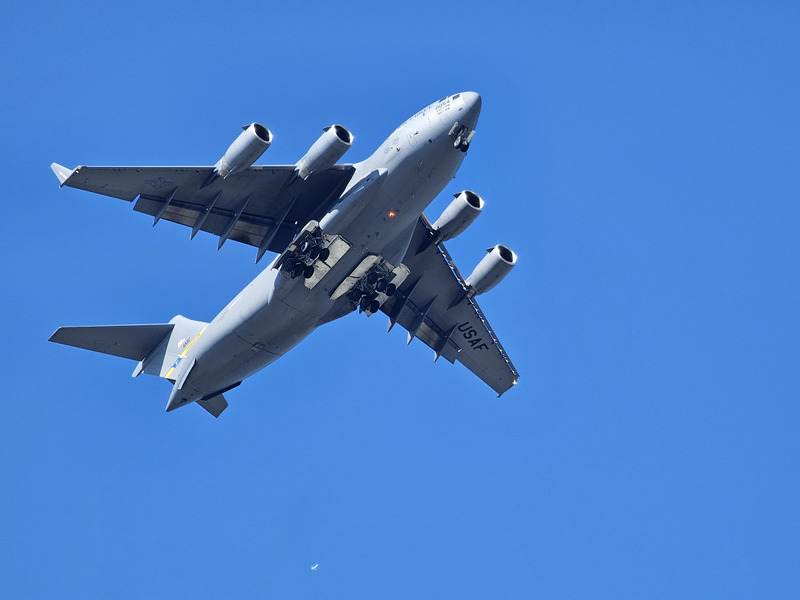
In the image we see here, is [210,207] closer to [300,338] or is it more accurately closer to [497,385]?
[300,338]

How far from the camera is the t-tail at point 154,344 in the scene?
29.9 meters

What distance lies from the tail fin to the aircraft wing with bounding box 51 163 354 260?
357 centimetres

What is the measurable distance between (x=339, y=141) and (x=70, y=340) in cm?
1057

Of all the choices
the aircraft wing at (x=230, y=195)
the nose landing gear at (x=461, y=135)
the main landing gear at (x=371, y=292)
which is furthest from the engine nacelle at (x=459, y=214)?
the aircraft wing at (x=230, y=195)

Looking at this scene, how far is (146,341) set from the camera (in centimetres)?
3153

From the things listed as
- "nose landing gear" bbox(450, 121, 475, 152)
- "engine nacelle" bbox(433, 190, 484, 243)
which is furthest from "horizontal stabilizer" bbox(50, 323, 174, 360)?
"nose landing gear" bbox(450, 121, 475, 152)

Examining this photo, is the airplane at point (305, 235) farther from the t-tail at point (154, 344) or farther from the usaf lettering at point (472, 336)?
the usaf lettering at point (472, 336)

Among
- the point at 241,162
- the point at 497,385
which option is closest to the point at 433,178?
the point at 241,162

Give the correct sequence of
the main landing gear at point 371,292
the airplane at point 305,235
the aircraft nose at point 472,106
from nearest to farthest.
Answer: the aircraft nose at point 472,106, the airplane at point 305,235, the main landing gear at point 371,292

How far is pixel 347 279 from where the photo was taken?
91.5 ft

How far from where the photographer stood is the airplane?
2570 cm

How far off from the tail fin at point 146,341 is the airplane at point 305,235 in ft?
0.14

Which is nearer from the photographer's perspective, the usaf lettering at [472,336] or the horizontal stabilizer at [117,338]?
the horizontal stabilizer at [117,338]

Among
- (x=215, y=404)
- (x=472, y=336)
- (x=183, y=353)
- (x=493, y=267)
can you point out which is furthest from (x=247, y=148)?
(x=472, y=336)
